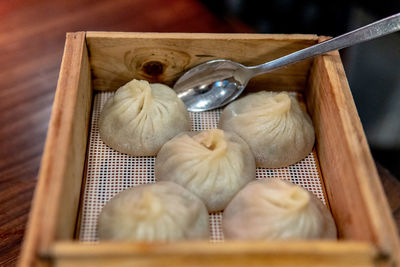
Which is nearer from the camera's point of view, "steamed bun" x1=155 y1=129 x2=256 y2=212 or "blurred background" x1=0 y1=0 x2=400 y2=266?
"steamed bun" x1=155 y1=129 x2=256 y2=212

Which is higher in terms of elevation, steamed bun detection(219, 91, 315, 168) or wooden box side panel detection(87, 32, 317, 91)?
wooden box side panel detection(87, 32, 317, 91)

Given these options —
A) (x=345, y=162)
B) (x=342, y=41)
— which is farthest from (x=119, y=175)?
(x=342, y=41)

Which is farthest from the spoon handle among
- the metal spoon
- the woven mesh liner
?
the woven mesh liner

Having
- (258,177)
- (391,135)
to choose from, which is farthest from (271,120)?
(391,135)

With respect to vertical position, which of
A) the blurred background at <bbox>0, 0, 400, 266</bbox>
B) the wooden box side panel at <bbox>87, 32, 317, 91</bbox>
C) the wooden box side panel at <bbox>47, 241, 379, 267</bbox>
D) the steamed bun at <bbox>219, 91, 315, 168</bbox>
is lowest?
the wooden box side panel at <bbox>47, 241, 379, 267</bbox>

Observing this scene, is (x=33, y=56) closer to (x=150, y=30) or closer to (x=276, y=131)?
(x=150, y=30)

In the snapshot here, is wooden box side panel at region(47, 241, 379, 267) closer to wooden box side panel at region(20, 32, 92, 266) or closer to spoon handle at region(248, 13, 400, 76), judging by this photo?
wooden box side panel at region(20, 32, 92, 266)

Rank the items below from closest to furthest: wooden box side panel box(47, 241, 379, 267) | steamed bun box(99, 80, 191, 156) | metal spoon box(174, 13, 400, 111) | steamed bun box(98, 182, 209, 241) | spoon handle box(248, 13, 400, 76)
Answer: wooden box side panel box(47, 241, 379, 267), steamed bun box(98, 182, 209, 241), spoon handle box(248, 13, 400, 76), steamed bun box(99, 80, 191, 156), metal spoon box(174, 13, 400, 111)

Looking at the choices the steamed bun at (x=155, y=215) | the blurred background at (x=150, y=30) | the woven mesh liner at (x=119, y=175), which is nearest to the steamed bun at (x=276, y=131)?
the woven mesh liner at (x=119, y=175)
